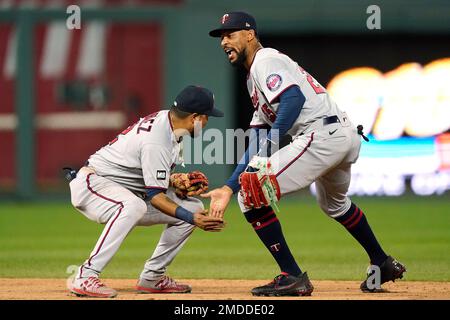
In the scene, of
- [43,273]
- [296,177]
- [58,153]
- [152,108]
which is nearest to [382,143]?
[152,108]

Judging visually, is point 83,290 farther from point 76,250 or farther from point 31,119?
point 31,119

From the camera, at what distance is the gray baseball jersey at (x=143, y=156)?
6273 mm

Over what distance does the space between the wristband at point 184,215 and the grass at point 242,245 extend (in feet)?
5.94

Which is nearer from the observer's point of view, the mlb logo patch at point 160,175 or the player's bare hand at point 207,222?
the player's bare hand at point 207,222

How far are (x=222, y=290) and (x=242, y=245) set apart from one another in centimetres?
386

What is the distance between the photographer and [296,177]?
6332 mm

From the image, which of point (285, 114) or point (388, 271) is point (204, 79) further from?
point (285, 114)

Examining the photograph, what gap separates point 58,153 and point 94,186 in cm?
1077

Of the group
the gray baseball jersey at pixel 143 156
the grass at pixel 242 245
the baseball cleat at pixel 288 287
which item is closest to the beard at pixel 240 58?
the gray baseball jersey at pixel 143 156

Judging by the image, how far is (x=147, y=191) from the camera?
6336mm

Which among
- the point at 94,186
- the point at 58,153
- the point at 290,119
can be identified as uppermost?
the point at 290,119

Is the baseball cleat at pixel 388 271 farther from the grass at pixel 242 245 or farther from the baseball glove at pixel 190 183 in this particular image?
the baseball glove at pixel 190 183

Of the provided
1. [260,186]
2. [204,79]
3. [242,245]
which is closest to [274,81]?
[260,186]

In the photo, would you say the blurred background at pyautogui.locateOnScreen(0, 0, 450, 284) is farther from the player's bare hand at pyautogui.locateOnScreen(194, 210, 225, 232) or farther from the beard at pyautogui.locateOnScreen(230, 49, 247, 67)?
the player's bare hand at pyautogui.locateOnScreen(194, 210, 225, 232)
